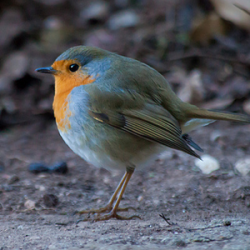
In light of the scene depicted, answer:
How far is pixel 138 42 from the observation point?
19.5ft

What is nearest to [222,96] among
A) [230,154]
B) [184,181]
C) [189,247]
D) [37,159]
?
[230,154]

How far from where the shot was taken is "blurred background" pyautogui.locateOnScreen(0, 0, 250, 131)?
16.4ft

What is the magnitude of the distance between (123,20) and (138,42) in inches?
40.2

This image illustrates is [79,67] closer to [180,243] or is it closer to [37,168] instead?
[37,168]

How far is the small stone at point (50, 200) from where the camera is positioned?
10.3ft

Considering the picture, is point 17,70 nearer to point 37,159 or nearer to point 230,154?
point 37,159

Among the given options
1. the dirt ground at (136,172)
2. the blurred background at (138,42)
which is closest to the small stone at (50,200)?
the dirt ground at (136,172)

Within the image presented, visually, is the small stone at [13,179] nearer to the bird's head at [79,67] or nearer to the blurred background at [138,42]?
the bird's head at [79,67]

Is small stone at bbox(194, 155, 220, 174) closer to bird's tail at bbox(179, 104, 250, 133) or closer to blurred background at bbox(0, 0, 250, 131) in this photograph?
bird's tail at bbox(179, 104, 250, 133)

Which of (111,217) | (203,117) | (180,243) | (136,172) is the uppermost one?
(203,117)

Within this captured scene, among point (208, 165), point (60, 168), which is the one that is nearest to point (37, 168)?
point (60, 168)

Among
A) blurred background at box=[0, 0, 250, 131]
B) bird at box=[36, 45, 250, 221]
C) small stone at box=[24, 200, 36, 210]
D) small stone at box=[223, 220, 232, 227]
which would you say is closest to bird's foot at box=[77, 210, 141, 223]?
bird at box=[36, 45, 250, 221]

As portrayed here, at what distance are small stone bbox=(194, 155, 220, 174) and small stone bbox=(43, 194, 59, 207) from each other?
1.26m

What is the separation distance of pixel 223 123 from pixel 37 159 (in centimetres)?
204
